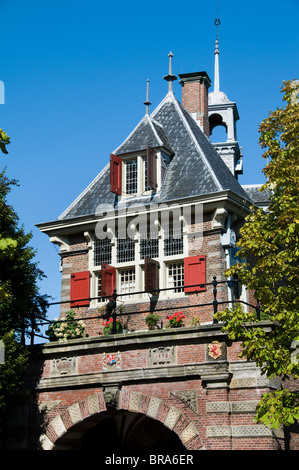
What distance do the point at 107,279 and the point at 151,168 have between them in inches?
156

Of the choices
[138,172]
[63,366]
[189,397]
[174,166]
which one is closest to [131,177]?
[138,172]

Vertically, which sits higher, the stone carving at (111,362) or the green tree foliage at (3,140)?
the green tree foliage at (3,140)

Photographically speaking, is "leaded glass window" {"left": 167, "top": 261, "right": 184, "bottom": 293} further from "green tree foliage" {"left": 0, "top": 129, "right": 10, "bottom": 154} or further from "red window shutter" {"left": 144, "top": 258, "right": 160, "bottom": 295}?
"green tree foliage" {"left": 0, "top": 129, "right": 10, "bottom": 154}

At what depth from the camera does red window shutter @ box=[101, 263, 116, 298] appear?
2378 cm

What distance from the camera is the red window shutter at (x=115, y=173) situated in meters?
25.3

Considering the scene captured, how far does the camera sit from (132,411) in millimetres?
20156

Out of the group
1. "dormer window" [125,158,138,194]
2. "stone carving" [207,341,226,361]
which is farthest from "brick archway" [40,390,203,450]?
"dormer window" [125,158,138,194]

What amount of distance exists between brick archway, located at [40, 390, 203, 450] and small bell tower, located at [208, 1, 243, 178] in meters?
15.5

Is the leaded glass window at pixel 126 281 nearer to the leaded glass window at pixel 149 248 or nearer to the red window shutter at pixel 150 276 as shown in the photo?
the leaded glass window at pixel 149 248

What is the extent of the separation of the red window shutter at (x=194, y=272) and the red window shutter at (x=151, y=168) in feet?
10.2

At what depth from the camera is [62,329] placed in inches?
883

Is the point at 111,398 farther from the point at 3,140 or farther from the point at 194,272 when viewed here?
the point at 3,140

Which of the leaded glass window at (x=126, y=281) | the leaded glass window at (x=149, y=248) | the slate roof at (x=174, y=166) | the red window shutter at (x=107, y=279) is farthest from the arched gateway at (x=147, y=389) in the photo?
the slate roof at (x=174, y=166)
